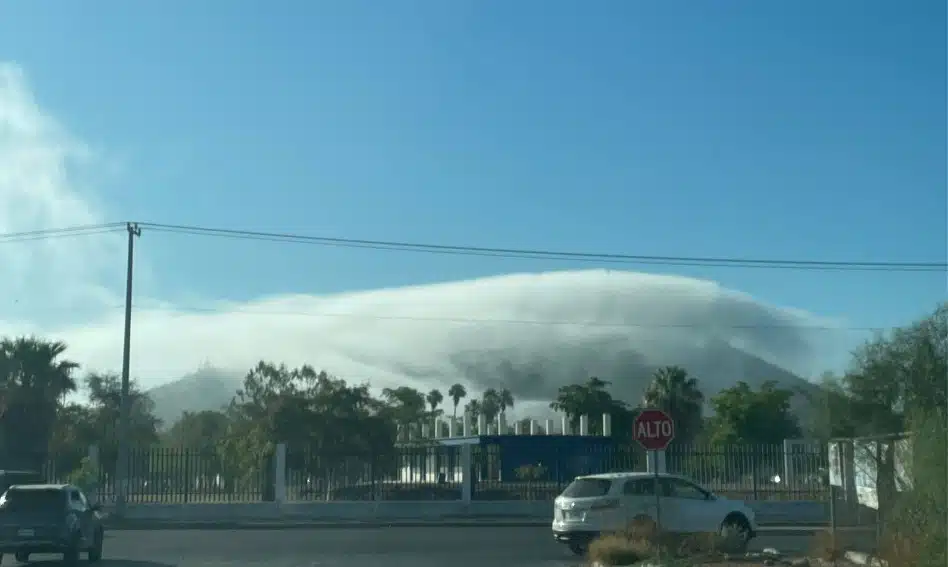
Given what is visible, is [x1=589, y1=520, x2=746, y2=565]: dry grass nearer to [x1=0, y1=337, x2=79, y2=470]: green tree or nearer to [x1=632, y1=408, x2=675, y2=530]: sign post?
[x1=632, y1=408, x2=675, y2=530]: sign post

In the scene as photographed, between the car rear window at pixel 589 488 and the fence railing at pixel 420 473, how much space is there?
14777 mm

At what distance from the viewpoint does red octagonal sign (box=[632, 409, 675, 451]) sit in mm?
21375

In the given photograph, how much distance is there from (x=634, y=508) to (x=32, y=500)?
38.0 ft

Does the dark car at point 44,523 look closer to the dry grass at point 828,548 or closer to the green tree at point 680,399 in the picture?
the dry grass at point 828,548

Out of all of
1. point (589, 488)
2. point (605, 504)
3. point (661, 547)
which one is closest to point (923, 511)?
point (661, 547)

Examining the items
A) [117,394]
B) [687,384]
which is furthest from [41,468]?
[687,384]

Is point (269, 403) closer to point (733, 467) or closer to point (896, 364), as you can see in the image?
point (733, 467)

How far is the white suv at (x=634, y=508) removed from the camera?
24688mm

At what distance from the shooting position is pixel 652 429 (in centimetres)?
2142

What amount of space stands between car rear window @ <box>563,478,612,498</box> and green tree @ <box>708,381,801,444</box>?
5155cm

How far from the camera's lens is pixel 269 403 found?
163ft

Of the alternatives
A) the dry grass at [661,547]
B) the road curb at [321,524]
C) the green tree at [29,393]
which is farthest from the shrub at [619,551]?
the green tree at [29,393]

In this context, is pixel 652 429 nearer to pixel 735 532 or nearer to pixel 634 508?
pixel 735 532

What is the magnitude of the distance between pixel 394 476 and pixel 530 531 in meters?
8.63
